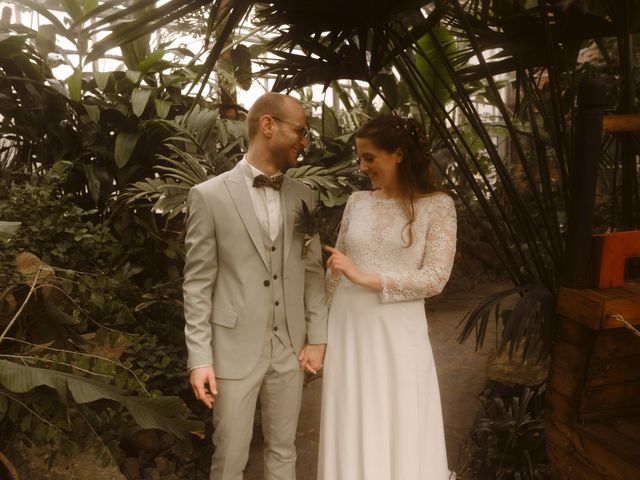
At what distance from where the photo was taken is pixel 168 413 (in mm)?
1532

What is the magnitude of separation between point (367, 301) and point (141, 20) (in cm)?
110

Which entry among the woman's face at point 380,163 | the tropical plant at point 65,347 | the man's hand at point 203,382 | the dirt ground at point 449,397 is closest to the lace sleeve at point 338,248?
the woman's face at point 380,163

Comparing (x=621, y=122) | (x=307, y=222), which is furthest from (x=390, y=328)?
(x=621, y=122)

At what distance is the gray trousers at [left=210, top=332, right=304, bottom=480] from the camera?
1.76 meters

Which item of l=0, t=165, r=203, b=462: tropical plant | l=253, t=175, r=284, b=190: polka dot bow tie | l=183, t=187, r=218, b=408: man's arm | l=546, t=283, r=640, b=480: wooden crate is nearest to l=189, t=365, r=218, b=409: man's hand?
l=183, t=187, r=218, b=408: man's arm

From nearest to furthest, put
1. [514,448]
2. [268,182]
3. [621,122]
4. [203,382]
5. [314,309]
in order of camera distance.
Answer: [621,122] < [203,382] < [268,182] < [314,309] < [514,448]

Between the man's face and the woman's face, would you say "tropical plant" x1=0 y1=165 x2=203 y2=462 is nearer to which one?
the man's face

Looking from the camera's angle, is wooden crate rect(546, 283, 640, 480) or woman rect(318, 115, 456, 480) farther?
woman rect(318, 115, 456, 480)

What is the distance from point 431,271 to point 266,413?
2.62 ft

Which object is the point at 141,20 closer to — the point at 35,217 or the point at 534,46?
the point at 534,46

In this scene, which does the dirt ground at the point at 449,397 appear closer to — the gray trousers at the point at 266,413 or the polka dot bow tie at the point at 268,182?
the gray trousers at the point at 266,413

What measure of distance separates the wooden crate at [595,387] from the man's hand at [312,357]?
750 mm

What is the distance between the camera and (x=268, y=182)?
1771 millimetres

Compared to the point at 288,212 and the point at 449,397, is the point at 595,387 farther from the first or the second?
the point at 449,397
